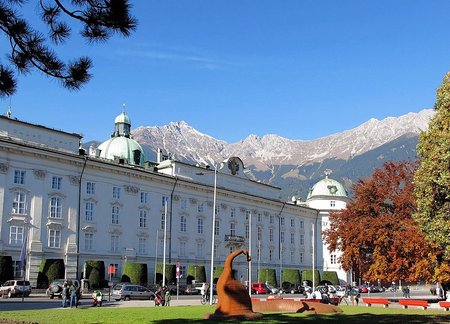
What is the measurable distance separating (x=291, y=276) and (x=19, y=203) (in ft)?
161

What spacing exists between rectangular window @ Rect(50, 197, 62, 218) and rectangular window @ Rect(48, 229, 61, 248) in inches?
71.0

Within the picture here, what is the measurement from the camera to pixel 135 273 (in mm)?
70062

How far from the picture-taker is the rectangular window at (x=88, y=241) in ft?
226

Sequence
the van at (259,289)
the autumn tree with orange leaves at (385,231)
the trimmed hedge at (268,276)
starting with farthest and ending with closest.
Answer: the trimmed hedge at (268,276) < the van at (259,289) < the autumn tree with orange leaves at (385,231)

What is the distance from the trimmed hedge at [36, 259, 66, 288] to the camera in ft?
202

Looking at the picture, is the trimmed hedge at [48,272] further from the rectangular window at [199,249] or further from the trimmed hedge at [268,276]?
the trimmed hedge at [268,276]

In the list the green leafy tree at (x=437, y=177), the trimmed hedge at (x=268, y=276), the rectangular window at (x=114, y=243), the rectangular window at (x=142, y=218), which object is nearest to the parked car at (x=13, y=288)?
the rectangular window at (x=114, y=243)

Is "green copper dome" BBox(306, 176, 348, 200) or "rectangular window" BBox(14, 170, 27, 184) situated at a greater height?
"green copper dome" BBox(306, 176, 348, 200)

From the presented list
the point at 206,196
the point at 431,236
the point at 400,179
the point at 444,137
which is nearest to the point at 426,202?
the point at 431,236

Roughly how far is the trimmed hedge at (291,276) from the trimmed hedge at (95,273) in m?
37.3

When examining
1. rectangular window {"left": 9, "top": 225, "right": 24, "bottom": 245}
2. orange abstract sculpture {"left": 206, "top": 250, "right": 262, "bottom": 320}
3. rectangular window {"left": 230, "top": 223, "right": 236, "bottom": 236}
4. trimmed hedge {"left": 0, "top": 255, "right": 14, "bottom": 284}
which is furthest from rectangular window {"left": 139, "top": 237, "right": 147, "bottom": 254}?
orange abstract sculpture {"left": 206, "top": 250, "right": 262, "bottom": 320}

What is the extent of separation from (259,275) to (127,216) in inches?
1003

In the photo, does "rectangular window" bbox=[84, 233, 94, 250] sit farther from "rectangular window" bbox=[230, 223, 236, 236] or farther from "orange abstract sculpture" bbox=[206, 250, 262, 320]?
"orange abstract sculpture" bbox=[206, 250, 262, 320]

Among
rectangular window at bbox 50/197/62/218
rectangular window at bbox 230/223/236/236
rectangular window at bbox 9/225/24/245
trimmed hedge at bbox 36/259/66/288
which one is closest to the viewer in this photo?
rectangular window at bbox 9/225/24/245
